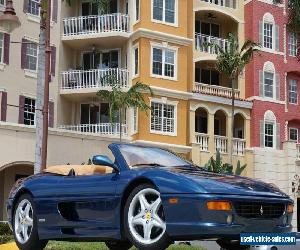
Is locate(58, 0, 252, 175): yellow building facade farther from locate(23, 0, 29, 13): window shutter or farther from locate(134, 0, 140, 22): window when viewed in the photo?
locate(23, 0, 29, 13): window shutter

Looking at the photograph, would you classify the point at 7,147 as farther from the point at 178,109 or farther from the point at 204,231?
the point at 204,231

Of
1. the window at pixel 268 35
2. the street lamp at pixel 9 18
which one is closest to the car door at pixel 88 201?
the street lamp at pixel 9 18

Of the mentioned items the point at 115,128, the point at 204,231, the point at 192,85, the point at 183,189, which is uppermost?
the point at 192,85

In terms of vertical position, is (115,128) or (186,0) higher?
(186,0)

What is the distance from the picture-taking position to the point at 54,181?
8.38 metres

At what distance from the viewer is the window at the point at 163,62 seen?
32.6m

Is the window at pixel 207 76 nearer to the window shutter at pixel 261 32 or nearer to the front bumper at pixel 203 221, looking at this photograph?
the window shutter at pixel 261 32

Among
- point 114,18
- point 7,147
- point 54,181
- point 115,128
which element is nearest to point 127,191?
point 54,181

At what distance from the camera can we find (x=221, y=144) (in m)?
34.5

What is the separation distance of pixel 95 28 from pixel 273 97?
11190 mm

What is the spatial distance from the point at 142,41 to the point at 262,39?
8.37m

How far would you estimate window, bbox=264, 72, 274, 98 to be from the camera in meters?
36.6

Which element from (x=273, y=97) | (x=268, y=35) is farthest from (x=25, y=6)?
(x=273, y=97)

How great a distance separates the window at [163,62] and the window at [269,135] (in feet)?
23.0
